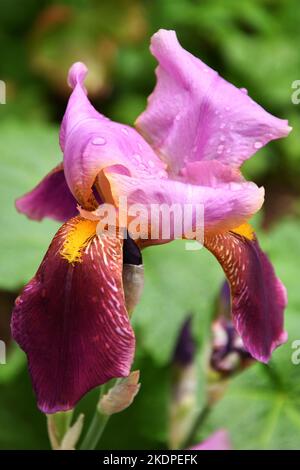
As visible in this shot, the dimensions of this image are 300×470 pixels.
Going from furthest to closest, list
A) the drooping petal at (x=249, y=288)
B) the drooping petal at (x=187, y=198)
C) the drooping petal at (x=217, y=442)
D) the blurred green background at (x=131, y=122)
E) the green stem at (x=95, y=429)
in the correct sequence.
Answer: the blurred green background at (x=131, y=122) → the drooping petal at (x=217, y=442) → the green stem at (x=95, y=429) → the drooping petal at (x=249, y=288) → the drooping petal at (x=187, y=198)

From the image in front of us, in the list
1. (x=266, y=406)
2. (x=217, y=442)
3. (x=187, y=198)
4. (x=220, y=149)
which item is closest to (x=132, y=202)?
(x=187, y=198)

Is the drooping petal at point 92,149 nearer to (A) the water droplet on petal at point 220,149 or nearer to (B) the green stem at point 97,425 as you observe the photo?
(A) the water droplet on petal at point 220,149

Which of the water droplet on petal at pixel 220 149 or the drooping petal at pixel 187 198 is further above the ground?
the water droplet on petal at pixel 220 149

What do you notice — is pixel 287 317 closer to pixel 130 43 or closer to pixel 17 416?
pixel 17 416

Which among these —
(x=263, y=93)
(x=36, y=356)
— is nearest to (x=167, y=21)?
(x=263, y=93)

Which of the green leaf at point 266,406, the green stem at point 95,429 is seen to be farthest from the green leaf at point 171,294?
the green stem at point 95,429

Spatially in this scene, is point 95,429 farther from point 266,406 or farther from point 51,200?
point 266,406
